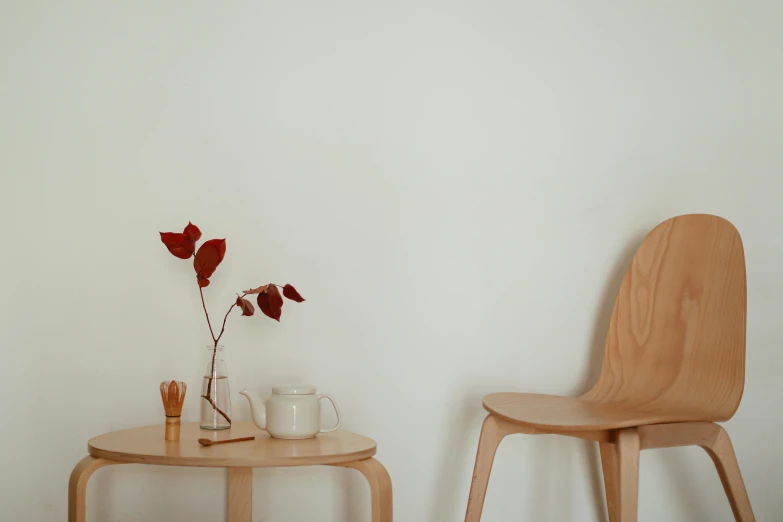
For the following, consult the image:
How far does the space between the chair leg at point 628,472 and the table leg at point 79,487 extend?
891 mm

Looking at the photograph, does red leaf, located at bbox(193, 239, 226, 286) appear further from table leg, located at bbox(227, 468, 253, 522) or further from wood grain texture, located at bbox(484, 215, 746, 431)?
wood grain texture, located at bbox(484, 215, 746, 431)

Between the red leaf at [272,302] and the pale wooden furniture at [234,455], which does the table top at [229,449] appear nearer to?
the pale wooden furniture at [234,455]

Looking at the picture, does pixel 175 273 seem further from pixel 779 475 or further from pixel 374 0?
pixel 779 475

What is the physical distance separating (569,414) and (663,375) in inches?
13.4

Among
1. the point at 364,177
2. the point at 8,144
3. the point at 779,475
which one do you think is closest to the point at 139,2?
the point at 8,144

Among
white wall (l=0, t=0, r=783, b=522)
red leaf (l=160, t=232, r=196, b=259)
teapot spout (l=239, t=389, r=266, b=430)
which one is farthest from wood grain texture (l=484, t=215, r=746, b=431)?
red leaf (l=160, t=232, r=196, b=259)

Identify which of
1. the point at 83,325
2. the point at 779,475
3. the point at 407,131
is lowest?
the point at 779,475

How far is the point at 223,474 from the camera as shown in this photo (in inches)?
67.8

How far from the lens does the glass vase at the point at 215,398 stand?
1.45 meters

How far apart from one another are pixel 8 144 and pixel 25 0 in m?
0.37

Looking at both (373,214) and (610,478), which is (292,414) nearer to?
(373,214)

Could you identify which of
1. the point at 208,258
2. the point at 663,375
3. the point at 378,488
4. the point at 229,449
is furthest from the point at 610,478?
the point at 208,258

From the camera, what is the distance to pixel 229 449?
49.9 inches

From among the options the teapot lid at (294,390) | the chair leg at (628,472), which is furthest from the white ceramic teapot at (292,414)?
the chair leg at (628,472)
